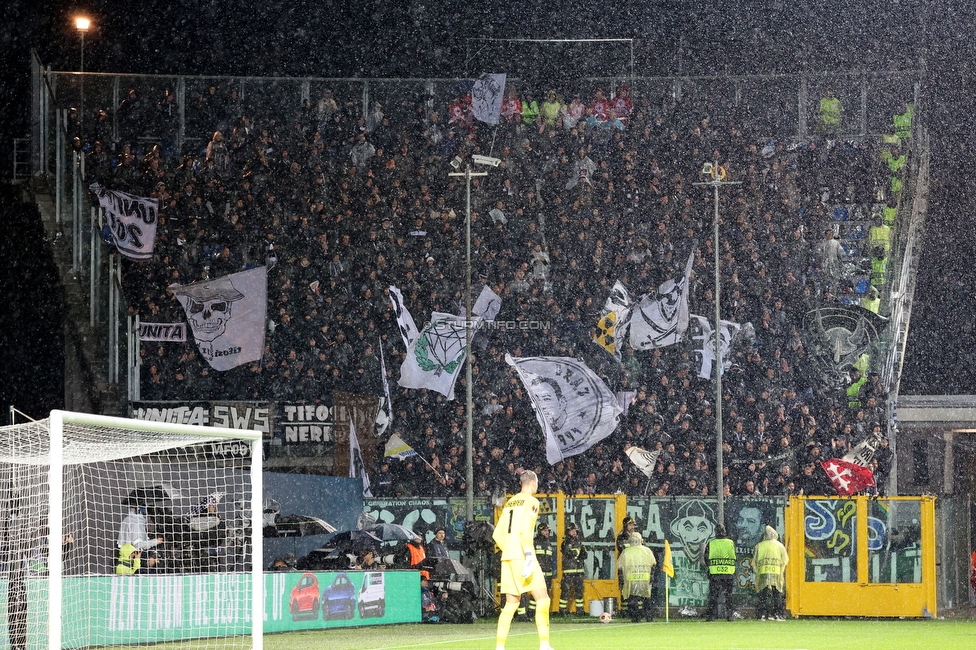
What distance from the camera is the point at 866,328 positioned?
100.0ft

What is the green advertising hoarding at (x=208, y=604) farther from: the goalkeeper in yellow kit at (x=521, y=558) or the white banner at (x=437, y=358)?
the white banner at (x=437, y=358)

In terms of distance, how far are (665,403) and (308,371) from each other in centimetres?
829

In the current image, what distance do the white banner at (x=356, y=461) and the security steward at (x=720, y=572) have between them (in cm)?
761

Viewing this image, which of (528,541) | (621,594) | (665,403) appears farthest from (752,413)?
(528,541)

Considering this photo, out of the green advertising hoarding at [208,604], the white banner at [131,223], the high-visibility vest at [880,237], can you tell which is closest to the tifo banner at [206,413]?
the white banner at [131,223]

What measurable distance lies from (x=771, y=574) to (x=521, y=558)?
1159cm

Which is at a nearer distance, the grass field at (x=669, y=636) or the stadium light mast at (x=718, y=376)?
the grass field at (x=669, y=636)

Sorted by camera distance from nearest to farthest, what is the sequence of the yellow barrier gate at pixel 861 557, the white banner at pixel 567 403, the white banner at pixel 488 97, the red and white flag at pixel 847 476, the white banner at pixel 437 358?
the yellow barrier gate at pixel 861 557
the red and white flag at pixel 847 476
the white banner at pixel 567 403
the white banner at pixel 437 358
the white banner at pixel 488 97

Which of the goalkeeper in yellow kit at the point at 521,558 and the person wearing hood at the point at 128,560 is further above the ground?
the goalkeeper in yellow kit at the point at 521,558

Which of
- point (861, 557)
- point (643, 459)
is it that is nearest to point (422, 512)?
point (643, 459)

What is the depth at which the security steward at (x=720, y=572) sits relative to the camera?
22438 millimetres

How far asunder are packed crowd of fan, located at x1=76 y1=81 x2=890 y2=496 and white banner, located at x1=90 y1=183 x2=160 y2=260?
20.3 inches

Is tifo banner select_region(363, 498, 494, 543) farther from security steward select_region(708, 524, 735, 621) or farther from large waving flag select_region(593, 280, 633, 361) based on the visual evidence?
large waving flag select_region(593, 280, 633, 361)

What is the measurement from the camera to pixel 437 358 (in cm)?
2923
